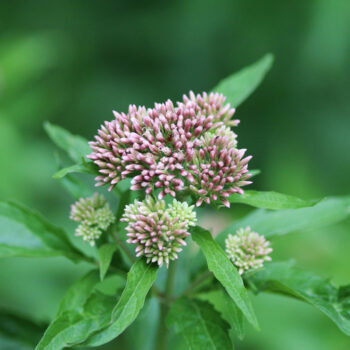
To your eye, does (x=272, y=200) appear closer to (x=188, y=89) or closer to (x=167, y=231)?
(x=167, y=231)

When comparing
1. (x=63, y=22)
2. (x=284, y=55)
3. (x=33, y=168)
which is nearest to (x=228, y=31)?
(x=284, y=55)

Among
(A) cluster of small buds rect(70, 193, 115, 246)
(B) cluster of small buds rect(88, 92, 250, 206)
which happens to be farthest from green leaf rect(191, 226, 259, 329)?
(A) cluster of small buds rect(70, 193, 115, 246)

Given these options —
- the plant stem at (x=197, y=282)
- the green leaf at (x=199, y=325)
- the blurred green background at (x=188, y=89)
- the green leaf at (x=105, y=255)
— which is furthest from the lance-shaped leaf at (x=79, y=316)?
the blurred green background at (x=188, y=89)

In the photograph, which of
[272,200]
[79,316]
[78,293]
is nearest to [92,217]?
[78,293]

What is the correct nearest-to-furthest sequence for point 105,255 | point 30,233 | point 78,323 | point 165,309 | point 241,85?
point 78,323
point 105,255
point 30,233
point 165,309
point 241,85

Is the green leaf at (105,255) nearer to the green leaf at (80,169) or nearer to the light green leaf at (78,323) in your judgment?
the light green leaf at (78,323)

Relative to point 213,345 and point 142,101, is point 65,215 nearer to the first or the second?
point 142,101
